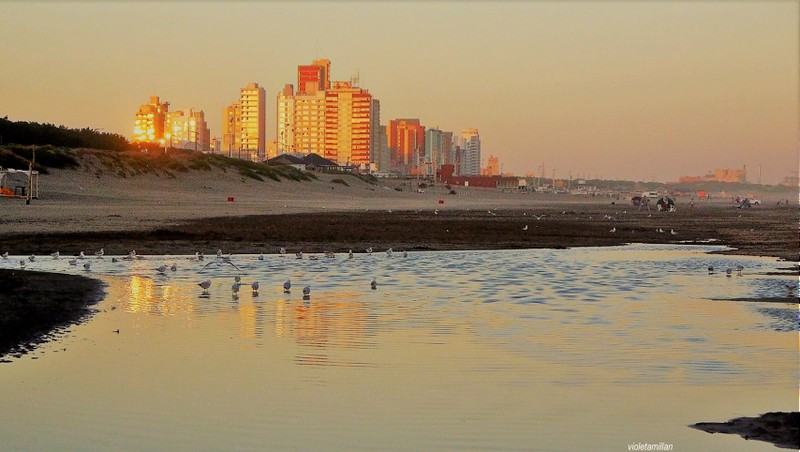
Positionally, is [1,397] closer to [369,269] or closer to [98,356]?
[98,356]

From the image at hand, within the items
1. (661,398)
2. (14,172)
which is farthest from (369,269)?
(14,172)

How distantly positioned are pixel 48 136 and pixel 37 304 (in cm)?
7692

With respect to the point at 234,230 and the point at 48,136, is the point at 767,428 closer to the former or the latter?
the point at 234,230

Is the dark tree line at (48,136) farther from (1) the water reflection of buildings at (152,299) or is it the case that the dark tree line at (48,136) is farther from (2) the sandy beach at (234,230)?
(1) the water reflection of buildings at (152,299)

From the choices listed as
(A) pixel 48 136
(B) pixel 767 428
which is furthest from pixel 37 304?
(A) pixel 48 136

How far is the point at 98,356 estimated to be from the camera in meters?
13.0

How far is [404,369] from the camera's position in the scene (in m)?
12.2

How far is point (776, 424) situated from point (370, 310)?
31.0 feet

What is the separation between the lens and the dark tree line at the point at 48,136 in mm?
87750

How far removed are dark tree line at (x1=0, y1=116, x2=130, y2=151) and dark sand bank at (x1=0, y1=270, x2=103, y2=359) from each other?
66.5m

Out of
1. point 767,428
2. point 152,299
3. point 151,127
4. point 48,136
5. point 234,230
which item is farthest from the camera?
point 151,127
